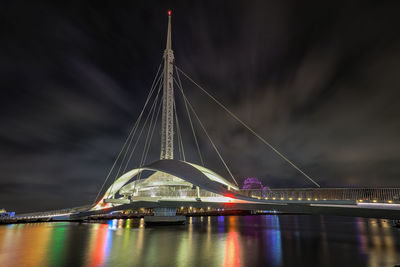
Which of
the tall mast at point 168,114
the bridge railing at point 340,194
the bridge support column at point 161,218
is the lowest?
the bridge support column at point 161,218

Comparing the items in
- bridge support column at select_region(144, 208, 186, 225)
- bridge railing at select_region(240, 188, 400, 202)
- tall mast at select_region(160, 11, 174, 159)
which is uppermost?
tall mast at select_region(160, 11, 174, 159)

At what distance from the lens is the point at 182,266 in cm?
1012

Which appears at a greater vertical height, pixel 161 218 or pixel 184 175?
pixel 184 175

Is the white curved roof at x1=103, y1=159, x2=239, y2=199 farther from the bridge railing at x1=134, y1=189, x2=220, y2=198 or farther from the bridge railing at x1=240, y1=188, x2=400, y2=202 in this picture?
the bridge railing at x1=240, y1=188, x2=400, y2=202

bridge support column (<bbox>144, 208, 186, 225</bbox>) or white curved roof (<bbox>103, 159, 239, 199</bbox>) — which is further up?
white curved roof (<bbox>103, 159, 239, 199</bbox>)

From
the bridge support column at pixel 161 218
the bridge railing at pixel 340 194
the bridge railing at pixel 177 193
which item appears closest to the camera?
the bridge railing at pixel 340 194

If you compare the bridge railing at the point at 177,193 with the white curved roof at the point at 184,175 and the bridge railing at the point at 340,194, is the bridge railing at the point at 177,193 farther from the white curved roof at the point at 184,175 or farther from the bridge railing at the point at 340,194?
the bridge railing at the point at 340,194

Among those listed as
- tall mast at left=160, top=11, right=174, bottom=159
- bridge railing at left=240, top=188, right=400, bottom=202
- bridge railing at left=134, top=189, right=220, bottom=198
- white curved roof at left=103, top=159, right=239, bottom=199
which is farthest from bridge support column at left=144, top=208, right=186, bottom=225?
bridge railing at left=240, top=188, right=400, bottom=202

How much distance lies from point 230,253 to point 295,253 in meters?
3.40

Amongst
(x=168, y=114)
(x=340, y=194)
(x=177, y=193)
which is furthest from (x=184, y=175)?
(x=340, y=194)

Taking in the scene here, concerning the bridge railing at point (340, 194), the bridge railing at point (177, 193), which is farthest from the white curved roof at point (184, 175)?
the bridge railing at point (340, 194)

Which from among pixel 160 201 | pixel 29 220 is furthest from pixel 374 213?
pixel 29 220

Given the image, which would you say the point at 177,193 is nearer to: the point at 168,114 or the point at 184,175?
the point at 184,175

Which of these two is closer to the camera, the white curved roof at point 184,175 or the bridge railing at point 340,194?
the bridge railing at point 340,194
